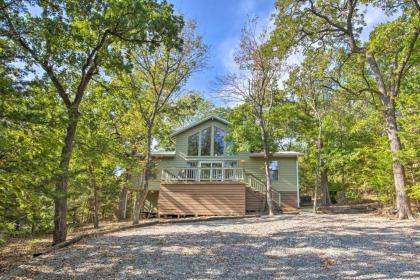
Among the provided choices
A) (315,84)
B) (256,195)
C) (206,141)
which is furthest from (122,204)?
(315,84)

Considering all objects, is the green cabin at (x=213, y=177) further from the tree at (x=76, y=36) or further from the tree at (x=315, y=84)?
the tree at (x=76, y=36)

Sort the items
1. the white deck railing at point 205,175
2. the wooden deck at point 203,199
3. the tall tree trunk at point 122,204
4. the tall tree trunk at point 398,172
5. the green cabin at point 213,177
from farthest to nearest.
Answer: the tall tree trunk at point 122,204 → the white deck railing at point 205,175 → the green cabin at point 213,177 → the wooden deck at point 203,199 → the tall tree trunk at point 398,172

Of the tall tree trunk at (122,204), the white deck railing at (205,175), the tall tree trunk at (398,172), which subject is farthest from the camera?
the tall tree trunk at (122,204)

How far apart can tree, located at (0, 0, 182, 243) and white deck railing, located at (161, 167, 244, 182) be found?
8.03 metres

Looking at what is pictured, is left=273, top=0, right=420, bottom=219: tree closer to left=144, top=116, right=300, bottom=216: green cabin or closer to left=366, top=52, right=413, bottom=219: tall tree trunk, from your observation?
left=366, top=52, right=413, bottom=219: tall tree trunk

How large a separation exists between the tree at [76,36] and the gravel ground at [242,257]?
1596 millimetres

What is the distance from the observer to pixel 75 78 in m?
9.55

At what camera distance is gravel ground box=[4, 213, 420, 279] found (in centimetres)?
497

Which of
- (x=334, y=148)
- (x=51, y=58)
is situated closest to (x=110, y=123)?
(x=51, y=58)

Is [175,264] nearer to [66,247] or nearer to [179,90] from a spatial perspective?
[66,247]

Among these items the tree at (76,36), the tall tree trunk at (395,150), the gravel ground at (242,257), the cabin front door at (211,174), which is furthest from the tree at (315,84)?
the tree at (76,36)

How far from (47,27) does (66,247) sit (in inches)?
215

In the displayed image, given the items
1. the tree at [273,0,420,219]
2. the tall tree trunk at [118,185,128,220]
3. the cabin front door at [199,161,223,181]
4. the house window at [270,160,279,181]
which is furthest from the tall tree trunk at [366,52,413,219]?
the tall tree trunk at [118,185,128,220]

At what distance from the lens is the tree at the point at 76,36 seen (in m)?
6.69
